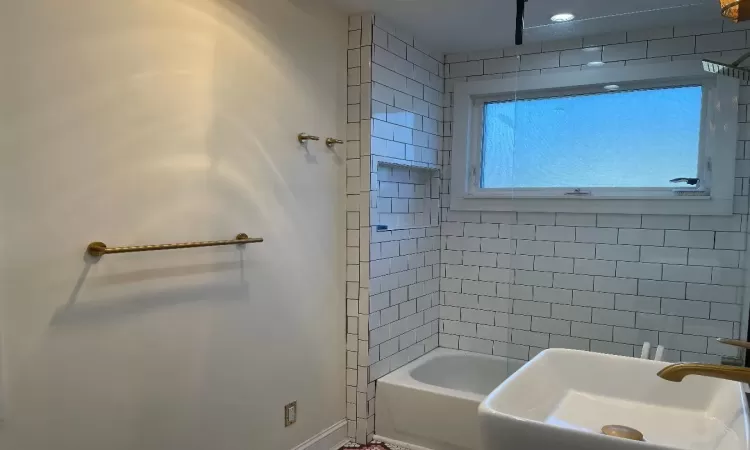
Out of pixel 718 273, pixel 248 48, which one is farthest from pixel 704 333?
pixel 248 48

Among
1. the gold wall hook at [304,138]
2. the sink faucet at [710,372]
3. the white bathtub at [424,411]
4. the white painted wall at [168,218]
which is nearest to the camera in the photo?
the sink faucet at [710,372]

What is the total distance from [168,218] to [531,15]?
1.96 metres

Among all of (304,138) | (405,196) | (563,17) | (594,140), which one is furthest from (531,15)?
(304,138)

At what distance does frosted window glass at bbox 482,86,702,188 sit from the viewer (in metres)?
2.81

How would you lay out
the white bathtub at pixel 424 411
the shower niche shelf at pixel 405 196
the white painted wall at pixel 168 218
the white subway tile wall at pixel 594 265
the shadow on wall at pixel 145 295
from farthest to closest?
1. the shower niche shelf at pixel 405 196
2. the white bathtub at pixel 424 411
3. the white subway tile wall at pixel 594 265
4. the shadow on wall at pixel 145 295
5. the white painted wall at pixel 168 218

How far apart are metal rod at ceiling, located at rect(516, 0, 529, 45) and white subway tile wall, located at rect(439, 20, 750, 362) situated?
0.76 feet

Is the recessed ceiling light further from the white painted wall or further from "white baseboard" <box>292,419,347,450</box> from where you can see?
"white baseboard" <box>292,419,347,450</box>

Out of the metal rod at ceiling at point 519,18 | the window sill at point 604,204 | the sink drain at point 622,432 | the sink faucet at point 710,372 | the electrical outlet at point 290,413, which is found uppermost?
the metal rod at ceiling at point 519,18

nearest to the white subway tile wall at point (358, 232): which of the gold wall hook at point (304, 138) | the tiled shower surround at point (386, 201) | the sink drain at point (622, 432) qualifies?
the tiled shower surround at point (386, 201)

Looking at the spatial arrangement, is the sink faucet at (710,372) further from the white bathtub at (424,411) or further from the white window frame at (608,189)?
the white window frame at (608,189)

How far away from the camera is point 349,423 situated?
2.89 metres

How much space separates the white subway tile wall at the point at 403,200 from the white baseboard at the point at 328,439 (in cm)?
29

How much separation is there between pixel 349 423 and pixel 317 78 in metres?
1.75

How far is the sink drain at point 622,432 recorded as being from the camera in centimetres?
129
